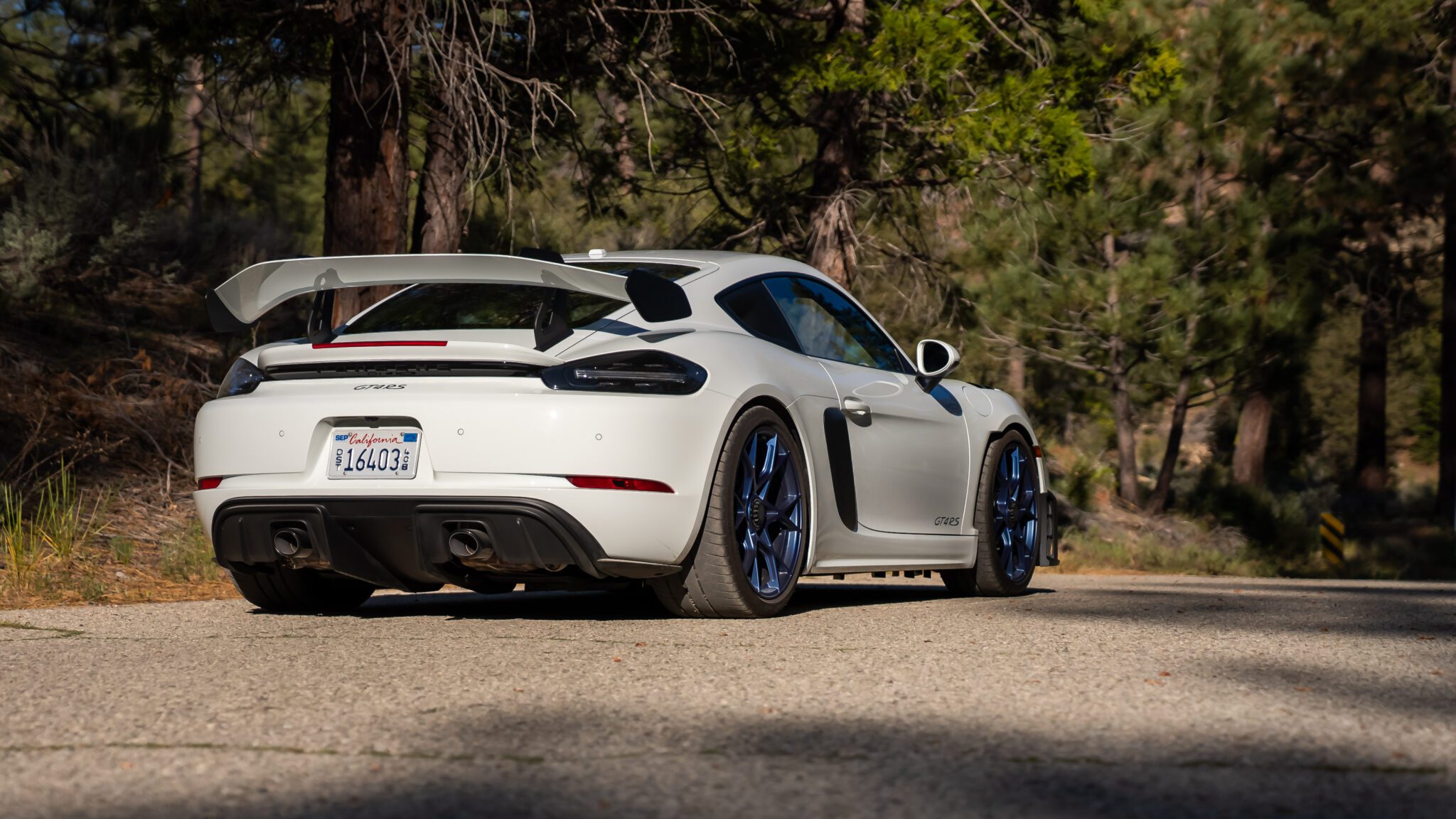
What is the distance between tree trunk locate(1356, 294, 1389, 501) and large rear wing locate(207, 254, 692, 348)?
99.6ft

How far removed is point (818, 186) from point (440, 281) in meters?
10.4

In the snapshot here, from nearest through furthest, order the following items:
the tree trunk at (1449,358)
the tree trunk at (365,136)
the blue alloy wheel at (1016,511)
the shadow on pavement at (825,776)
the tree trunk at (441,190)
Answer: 1. the shadow on pavement at (825,776)
2. the blue alloy wheel at (1016,511)
3. the tree trunk at (365,136)
4. the tree trunk at (441,190)
5. the tree trunk at (1449,358)

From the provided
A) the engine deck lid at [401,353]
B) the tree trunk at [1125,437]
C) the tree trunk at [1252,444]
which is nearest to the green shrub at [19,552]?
the engine deck lid at [401,353]

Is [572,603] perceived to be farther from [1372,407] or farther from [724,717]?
[1372,407]

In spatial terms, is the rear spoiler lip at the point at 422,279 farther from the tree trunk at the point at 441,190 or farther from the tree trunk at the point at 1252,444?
the tree trunk at the point at 1252,444

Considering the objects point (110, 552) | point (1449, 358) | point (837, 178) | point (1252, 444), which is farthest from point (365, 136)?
point (1252, 444)

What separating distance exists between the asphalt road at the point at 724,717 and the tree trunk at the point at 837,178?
357 inches

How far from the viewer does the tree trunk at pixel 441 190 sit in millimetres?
11688

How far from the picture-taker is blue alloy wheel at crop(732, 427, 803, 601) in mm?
5695

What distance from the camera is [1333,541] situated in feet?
72.4

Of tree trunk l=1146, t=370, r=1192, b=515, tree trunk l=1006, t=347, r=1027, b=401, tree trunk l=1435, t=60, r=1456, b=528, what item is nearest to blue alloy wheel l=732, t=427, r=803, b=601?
tree trunk l=1006, t=347, r=1027, b=401

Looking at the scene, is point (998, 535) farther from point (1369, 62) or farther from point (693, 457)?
point (1369, 62)

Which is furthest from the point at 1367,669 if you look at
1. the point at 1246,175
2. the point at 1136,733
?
the point at 1246,175

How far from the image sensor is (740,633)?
536 centimetres
